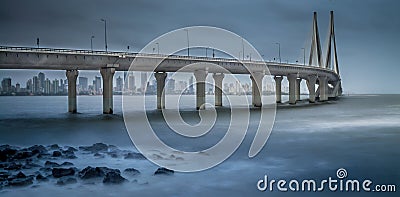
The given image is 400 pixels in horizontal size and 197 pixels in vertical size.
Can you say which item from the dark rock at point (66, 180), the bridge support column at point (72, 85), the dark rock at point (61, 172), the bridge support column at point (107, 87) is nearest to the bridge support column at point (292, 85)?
the bridge support column at point (107, 87)

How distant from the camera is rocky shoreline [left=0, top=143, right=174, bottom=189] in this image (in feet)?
56.3

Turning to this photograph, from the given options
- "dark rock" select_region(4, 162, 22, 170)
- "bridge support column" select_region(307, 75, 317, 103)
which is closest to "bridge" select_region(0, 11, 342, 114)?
"bridge support column" select_region(307, 75, 317, 103)

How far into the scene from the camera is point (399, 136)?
3441cm

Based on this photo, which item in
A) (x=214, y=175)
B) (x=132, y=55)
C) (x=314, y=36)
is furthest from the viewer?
(x=314, y=36)

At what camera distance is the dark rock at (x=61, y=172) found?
18.0 m

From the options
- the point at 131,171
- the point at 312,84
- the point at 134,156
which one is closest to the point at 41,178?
the point at 131,171

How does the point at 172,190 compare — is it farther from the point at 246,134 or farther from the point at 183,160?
the point at 246,134

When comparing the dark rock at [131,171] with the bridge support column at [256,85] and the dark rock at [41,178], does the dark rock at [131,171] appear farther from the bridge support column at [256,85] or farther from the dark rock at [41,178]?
the bridge support column at [256,85]

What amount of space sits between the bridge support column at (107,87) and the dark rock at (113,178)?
152 feet

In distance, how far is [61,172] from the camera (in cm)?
1831

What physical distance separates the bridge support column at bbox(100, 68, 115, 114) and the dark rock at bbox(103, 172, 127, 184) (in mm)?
46224

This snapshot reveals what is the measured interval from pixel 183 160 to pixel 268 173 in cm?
577

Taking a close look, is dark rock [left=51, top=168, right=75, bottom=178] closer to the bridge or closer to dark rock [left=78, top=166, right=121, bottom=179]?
dark rock [left=78, top=166, right=121, bottom=179]

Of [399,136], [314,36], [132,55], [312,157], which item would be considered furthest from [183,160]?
[314,36]
